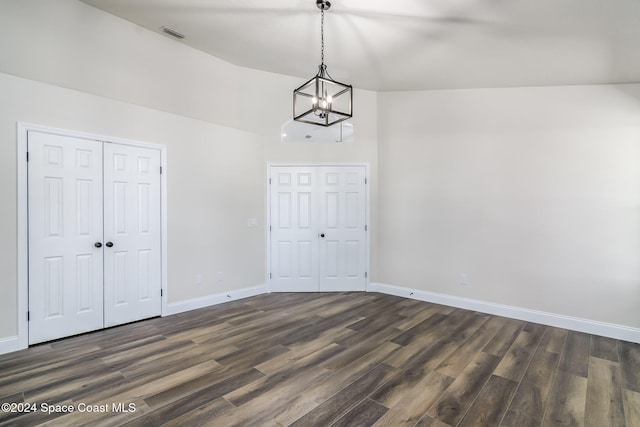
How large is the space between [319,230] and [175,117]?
109 inches

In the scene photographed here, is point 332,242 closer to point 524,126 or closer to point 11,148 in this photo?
point 524,126

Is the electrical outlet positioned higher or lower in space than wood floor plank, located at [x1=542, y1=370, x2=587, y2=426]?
higher

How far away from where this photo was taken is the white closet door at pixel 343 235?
533 cm

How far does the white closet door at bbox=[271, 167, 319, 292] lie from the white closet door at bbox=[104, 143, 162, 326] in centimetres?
187

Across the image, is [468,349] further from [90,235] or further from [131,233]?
[90,235]

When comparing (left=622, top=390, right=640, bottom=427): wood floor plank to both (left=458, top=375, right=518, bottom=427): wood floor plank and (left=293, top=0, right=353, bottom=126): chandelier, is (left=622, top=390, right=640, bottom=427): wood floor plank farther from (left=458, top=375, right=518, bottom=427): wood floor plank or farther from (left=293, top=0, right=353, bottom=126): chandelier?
(left=293, top=0, right=353, bottom=126): chandelier

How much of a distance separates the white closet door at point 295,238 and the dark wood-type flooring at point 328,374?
1340 mm

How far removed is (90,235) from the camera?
349cm

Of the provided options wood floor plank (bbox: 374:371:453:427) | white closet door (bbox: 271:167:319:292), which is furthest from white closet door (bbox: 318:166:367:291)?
wood floor plank (bbox: 374:371:453:427)

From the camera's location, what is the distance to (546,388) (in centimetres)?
248

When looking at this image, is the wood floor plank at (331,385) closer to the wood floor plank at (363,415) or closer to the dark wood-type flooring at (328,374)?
the dark wood-type flooring at (328,374)

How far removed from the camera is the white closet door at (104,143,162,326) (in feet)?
11.9

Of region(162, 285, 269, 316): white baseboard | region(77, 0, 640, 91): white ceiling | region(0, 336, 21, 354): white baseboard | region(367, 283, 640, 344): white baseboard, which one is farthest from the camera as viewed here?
region(162, 285, 269, 316): white baseboard

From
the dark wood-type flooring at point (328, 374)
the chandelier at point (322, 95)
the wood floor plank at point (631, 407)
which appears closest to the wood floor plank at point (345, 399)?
the dark wood-type flooring at point (328, 374)
